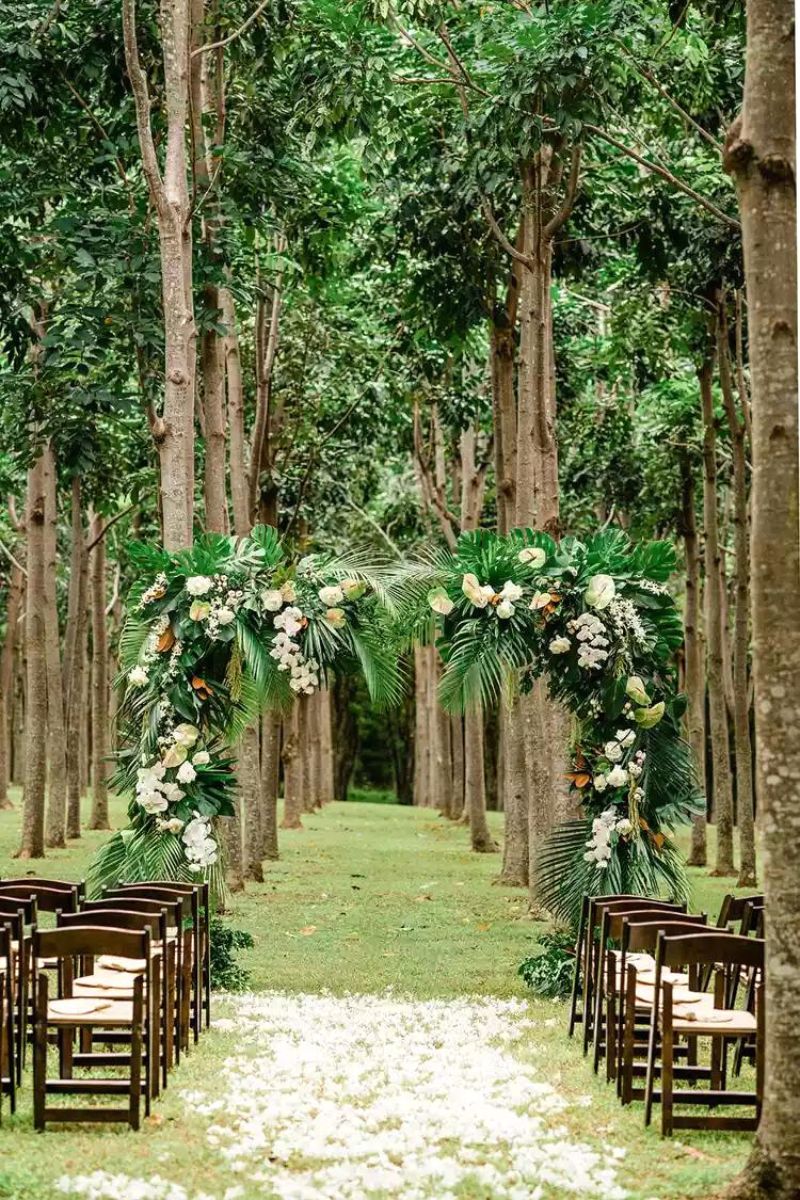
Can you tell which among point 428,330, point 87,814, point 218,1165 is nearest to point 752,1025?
point 218,1165

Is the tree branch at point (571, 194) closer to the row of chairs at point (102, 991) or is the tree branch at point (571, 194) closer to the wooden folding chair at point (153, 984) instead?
the row of chairs at point (102, 991)

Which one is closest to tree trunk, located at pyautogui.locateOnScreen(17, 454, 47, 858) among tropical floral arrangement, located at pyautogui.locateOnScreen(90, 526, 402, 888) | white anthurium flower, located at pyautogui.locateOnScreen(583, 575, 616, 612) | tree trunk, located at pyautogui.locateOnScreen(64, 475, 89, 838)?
tree trunk, located at pyautogui.locateOnScreen(64, 475, 89, 838)

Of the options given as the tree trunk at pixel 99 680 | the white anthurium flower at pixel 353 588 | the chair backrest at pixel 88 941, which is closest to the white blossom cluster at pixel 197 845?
the white anthurium flower at pixel 353 588

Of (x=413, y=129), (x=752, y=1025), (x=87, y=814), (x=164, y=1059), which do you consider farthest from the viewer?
(x=87, y=814)

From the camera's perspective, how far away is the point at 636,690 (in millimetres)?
11148

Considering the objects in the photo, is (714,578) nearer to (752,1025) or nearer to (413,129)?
(413,129)

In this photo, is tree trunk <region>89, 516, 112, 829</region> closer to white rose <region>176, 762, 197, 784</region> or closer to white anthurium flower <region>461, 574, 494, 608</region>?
white rose <region>176, 762, 197, 784</region>

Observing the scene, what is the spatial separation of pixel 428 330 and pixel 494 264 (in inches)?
68.5

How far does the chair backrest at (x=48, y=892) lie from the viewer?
29.9 ft

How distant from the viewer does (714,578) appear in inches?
798

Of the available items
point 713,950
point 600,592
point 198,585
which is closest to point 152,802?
point 198,585

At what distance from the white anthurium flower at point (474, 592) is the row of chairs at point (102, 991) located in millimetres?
2826

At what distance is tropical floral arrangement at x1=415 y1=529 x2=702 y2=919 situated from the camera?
1126 cm

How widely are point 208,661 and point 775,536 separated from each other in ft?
20.5
